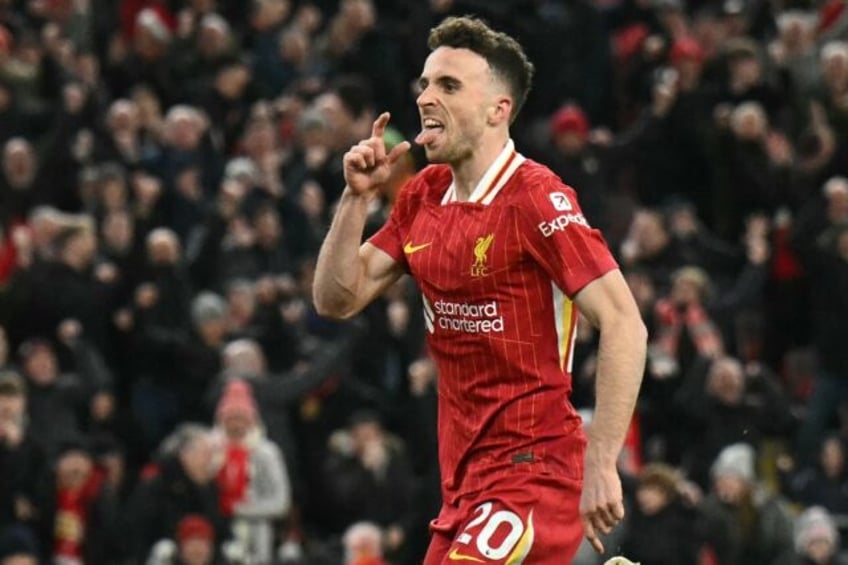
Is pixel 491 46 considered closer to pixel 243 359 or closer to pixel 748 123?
pixel 243 359

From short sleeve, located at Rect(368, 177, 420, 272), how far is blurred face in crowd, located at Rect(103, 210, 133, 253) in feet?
28.0

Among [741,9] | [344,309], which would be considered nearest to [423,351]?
[741,9]

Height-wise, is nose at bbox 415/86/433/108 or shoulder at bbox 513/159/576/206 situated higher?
nose at bbox 415/86/433/108

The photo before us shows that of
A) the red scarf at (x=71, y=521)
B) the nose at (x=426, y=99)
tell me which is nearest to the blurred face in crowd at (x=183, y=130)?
the red scarf at (x=71, y=521)

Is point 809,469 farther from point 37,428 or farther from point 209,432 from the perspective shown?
point 37,428

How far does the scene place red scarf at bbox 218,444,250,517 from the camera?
1481 centimetres

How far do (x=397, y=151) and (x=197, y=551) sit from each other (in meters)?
6.79

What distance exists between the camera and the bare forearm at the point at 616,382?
7.21 metres

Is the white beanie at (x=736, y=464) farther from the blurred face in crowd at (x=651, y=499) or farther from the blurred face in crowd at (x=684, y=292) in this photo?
the blurred face in crowd at (x=684, y=292)

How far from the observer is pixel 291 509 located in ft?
50.9

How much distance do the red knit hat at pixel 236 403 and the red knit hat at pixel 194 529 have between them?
85 centimetres

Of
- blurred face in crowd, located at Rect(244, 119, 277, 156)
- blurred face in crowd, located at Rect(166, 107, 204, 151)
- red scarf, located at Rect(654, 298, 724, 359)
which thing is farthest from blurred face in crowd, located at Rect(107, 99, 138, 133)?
red scarf, located at Rect(654, 298, 724, 359)

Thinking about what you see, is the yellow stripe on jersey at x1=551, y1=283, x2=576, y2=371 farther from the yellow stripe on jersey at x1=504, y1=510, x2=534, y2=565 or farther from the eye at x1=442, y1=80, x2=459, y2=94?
the eye at x1=442, y1=80, x2=459, y2=94

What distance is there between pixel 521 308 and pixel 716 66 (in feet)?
35.6
